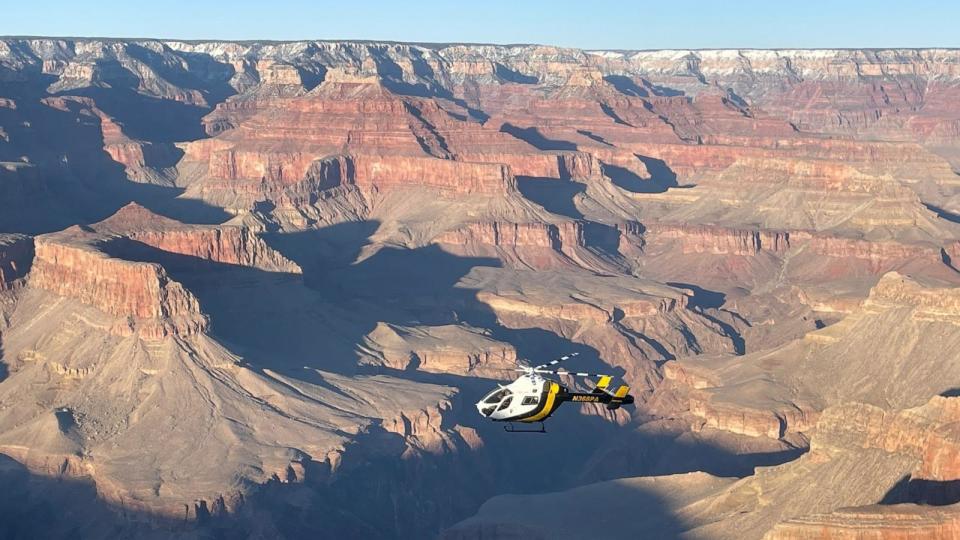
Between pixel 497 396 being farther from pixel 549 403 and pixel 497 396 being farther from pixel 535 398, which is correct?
pixel 549 403

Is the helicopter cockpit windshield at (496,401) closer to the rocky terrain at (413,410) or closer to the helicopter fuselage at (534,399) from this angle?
the helicopter fuselage at (534,399)

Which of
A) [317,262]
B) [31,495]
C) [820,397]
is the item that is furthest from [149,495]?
[317,262]

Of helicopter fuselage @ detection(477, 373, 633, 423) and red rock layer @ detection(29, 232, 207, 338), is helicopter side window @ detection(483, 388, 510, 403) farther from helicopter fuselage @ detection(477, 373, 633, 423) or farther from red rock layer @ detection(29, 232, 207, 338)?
red rock layer @ detection(29, 232, 207, 338)

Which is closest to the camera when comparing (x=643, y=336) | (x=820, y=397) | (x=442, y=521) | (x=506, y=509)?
(x=506, y=509)

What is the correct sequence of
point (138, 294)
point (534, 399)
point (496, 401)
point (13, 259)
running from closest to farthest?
1. point (534, 399)
2. point (496, 401)
3. point (138, 294)
4. point (13, 259)

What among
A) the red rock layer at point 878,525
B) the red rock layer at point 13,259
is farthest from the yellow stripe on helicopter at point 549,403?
the red rock layer at point 13,259

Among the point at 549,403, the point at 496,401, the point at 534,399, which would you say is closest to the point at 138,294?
the point at 496,401

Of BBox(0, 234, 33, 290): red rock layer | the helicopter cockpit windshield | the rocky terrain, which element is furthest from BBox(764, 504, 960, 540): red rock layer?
BBox(0, 234, 33, 290): red rock layer

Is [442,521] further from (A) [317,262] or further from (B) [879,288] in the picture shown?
(A) [317,262]
